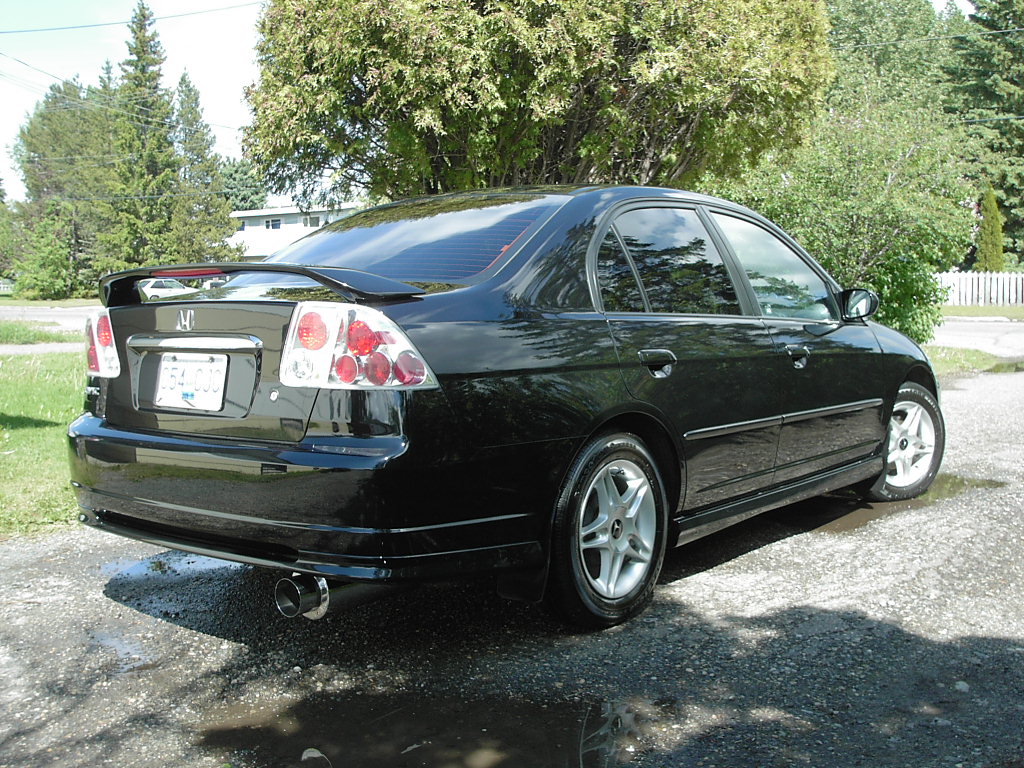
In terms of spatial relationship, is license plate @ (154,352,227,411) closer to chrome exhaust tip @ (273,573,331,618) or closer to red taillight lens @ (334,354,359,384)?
red taillight lens @ (334,354,359,384)

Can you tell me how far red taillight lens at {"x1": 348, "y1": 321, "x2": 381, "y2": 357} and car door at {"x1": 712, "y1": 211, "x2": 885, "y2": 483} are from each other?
2.13 meters

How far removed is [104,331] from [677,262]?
2270mm

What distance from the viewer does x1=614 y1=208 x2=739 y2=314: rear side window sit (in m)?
4.03

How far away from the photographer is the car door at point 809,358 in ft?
15.0

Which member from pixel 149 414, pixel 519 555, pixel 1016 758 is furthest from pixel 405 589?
pixel 1016 758

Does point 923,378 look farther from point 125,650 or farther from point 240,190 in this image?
point 240,190

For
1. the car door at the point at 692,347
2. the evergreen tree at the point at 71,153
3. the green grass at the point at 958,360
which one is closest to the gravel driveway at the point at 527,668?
the car door at the point at 692,347

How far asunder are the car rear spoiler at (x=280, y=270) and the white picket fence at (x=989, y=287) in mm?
38351

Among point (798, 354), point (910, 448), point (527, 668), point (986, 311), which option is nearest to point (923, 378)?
point (910, 448)

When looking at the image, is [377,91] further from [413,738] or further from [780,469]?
[413,738]

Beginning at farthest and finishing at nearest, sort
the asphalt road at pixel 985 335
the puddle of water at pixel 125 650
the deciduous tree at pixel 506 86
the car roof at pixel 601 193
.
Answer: the asphalt road at pixel 985 335 → the deciduous tree at pixel 506 86 → the car roof at pixel 601 193 → the puddle of water at pixel 125 650

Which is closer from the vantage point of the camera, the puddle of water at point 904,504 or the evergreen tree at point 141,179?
the puddle of water at point 904,504

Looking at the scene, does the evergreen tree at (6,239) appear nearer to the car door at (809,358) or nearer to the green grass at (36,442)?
the green grass at (36,442)

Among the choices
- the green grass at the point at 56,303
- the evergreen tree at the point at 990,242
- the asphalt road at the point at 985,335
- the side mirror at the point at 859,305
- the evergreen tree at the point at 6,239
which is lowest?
the asphalt road at the point at 985,335
